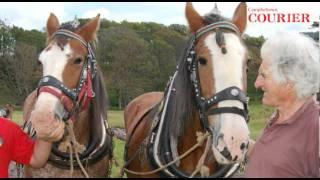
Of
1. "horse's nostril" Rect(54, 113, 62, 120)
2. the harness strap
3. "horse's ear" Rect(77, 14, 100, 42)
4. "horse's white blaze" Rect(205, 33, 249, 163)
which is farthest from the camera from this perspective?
"horse's ear" Rect(77, 14, 100, 42)

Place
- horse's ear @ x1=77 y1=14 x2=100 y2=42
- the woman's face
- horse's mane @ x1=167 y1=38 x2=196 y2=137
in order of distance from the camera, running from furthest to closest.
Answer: horse's ear @ x1=77 y1=14 x2=100 y2=42, horse's mane @ x1=167 y1=38 x2=196 y2=137, the woman's face

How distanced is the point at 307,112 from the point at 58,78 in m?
2.23

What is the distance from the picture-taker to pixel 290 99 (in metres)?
2.65

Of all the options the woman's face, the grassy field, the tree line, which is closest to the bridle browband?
the woman's face

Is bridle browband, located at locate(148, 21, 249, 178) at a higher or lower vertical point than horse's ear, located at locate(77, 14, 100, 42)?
lower

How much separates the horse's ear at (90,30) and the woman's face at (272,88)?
2218 millimetres

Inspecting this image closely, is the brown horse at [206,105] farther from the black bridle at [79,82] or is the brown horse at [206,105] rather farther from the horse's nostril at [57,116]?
the horse's nostril at [57,116]

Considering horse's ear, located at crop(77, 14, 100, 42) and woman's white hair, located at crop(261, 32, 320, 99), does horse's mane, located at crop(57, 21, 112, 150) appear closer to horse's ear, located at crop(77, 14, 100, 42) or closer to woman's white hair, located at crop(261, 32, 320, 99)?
horse's ear, located at crop(77, 14, 100, 42)

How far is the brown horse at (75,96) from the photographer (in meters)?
3.82

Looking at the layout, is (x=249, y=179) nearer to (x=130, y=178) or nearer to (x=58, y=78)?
(x=58, y=78)

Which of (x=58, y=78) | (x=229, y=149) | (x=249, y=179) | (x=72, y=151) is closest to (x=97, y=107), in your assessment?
(x=72, y=151)

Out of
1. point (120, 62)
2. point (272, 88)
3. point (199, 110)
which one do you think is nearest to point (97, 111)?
point (199, 110)

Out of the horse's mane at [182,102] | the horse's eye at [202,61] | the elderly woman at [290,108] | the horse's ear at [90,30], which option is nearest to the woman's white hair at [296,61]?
the elderly woman at [290,108]

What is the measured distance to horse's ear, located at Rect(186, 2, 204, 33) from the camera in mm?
4117
